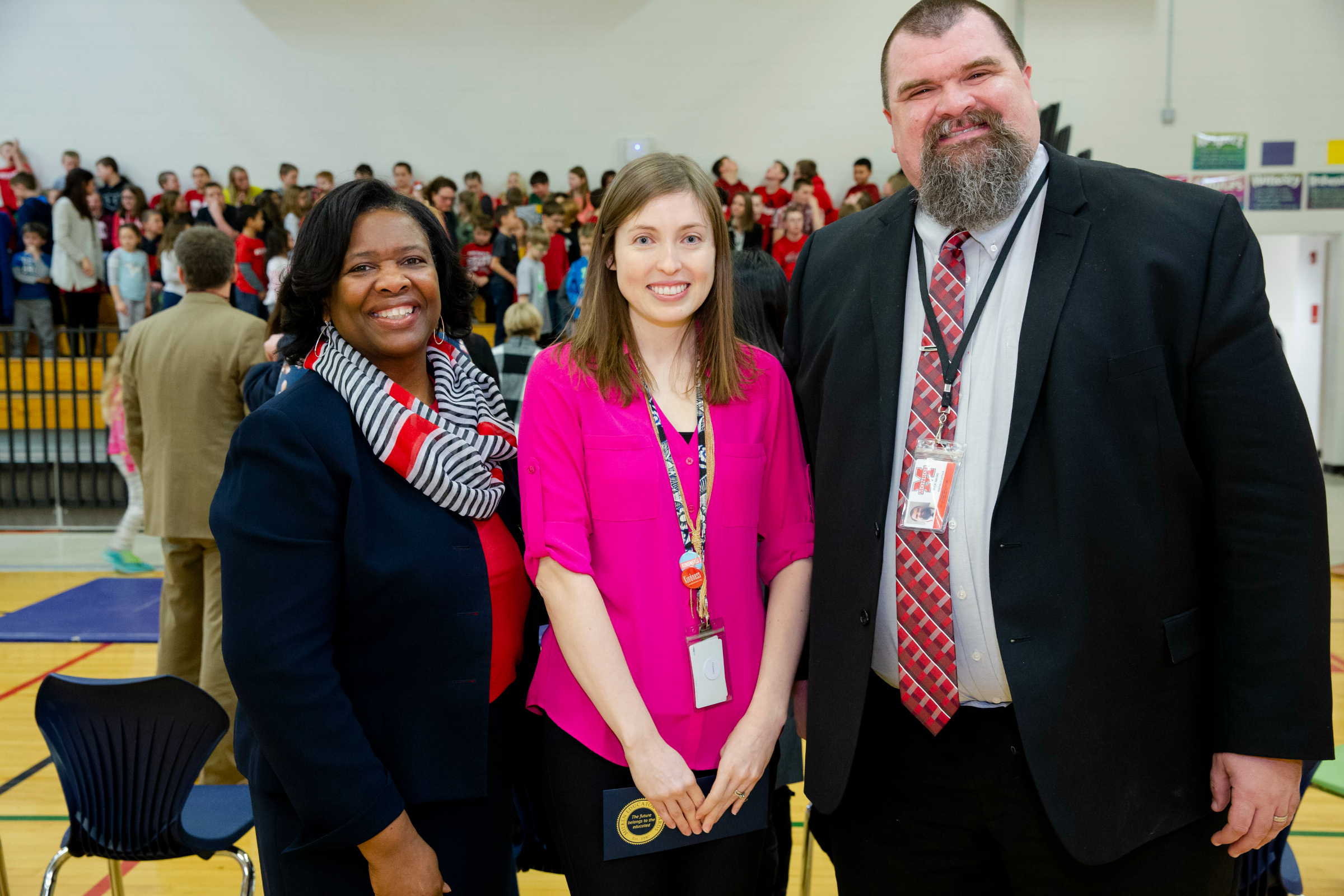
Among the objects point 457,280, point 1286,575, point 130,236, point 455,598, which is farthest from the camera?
point 130,236

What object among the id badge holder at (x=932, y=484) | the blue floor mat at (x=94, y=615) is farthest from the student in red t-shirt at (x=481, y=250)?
the id badge holder at (x=932, y=484)

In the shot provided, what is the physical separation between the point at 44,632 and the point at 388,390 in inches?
175

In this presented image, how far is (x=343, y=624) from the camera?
1432mm

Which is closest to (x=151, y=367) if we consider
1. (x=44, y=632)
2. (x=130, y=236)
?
(x=44, y=632)

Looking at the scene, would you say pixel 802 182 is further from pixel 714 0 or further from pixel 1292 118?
pixel 1292 118

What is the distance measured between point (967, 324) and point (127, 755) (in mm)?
1870

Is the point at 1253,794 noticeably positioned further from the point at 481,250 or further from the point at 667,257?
the point at 481,250

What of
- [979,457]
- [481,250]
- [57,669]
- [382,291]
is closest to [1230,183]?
[481,250]

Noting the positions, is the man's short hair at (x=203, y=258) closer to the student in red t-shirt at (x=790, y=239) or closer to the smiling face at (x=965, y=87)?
the smiling face at (x=965, y=87)

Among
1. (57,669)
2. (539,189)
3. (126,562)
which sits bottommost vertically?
(57,669)

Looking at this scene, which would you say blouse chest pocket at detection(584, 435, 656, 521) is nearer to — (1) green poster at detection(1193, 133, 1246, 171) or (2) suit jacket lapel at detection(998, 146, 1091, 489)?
(2) suit jacket lapel at detection(998, 146, 1091, 489)

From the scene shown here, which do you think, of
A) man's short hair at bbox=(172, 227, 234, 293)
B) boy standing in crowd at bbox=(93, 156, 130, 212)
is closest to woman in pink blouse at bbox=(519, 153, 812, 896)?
man's short hair at bbox=(172, 227, 234, 293)

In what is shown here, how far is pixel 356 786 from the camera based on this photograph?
1.35 meters

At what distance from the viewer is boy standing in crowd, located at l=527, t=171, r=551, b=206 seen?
1153 centimetres
